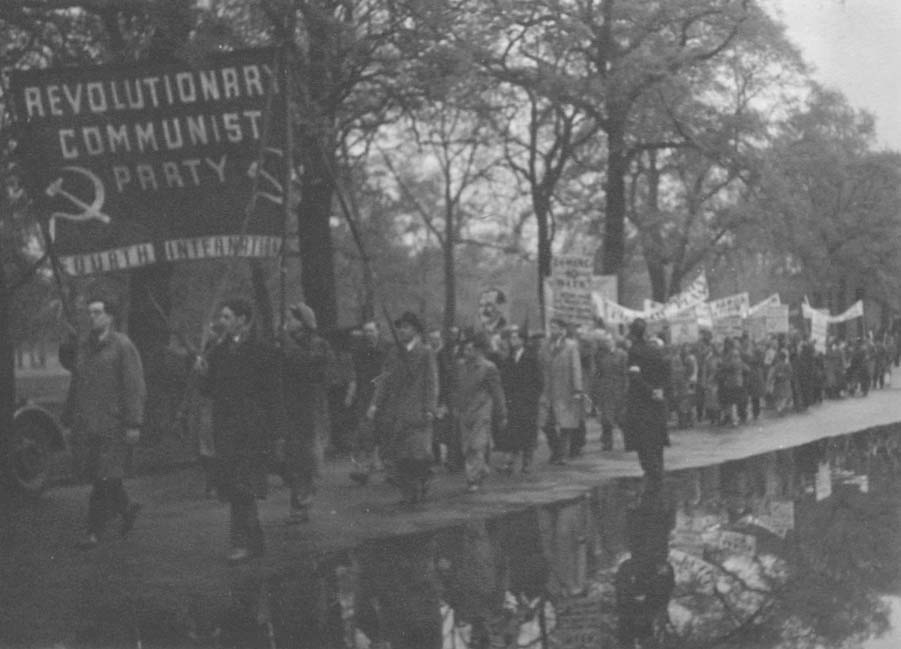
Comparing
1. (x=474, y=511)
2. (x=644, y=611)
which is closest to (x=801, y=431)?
(x=474, y=511)

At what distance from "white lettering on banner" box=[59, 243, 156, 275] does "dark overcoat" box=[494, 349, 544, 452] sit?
7.06 m

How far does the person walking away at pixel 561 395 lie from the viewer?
65.8 ft

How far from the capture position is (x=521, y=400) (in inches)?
727

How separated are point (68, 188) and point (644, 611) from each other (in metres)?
5.89

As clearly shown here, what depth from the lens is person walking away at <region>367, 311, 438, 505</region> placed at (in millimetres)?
14195

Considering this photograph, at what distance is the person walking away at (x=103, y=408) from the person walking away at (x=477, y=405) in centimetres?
494

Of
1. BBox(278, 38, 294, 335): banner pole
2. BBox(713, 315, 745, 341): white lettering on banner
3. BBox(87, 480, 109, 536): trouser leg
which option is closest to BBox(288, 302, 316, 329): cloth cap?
BBox(278, 38, 294, 335): banner pole

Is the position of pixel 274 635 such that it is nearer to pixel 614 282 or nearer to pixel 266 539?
pixel 266 539

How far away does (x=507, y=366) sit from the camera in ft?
62.2

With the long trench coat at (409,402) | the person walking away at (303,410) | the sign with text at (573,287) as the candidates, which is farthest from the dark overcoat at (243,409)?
the sign with text at (573,287)

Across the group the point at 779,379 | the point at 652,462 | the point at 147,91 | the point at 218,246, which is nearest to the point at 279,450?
the point at 218,246

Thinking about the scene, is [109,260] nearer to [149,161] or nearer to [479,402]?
[149,161]

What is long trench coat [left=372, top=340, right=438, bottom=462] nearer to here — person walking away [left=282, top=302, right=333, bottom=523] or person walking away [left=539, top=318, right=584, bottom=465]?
person walking away [left=282, top=302, right=333, bottom=523]

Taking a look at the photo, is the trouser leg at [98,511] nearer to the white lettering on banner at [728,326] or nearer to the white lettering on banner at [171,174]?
the white lettering on banner at [171,174]
